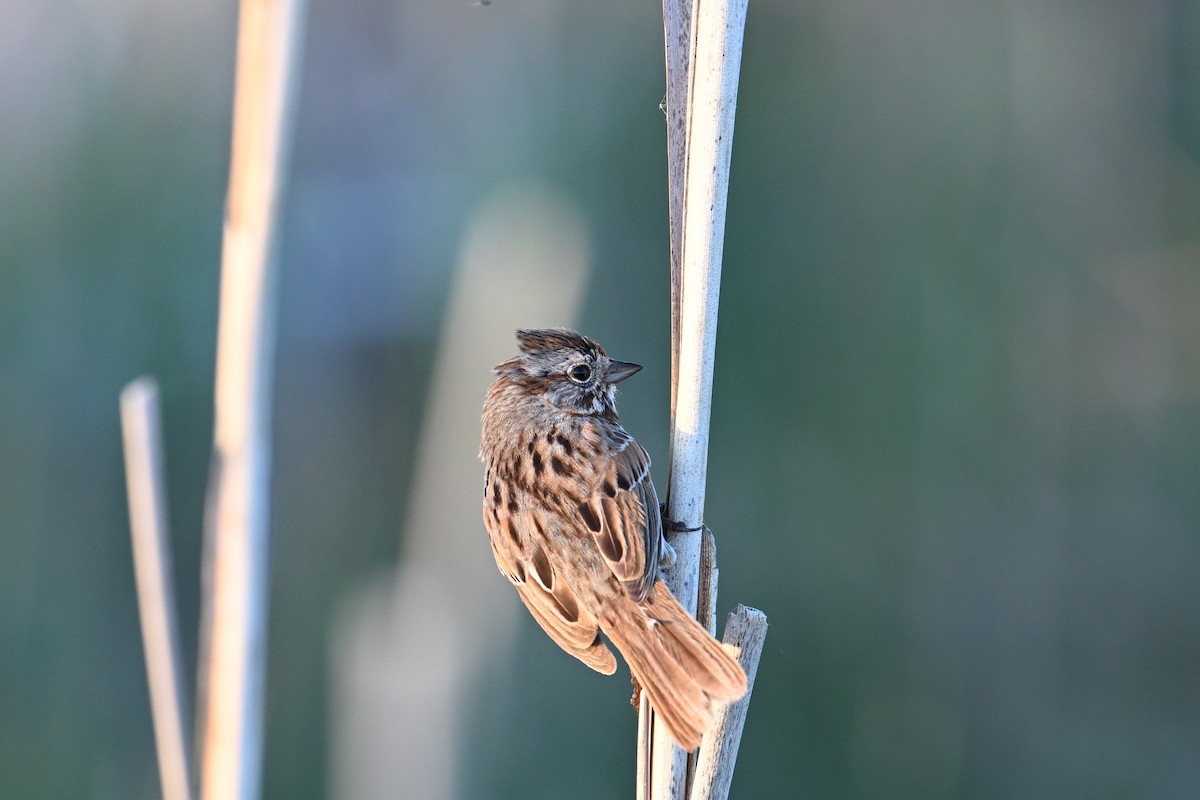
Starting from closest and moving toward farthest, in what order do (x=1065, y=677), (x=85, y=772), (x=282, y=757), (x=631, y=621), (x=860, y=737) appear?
(x=631, y=621) → (x=85, y=772) → (x=282, y=757) → (x=860, y=737) → (x=1065, y=677)

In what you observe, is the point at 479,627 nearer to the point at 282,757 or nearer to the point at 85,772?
the point at 282,757

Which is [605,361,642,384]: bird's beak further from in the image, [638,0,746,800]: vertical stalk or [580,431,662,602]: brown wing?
[638,0,746,800]: vertical stalk

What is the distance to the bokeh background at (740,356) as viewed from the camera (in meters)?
2.55

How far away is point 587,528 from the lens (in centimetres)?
139

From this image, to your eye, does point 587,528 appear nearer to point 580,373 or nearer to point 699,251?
point 580,373

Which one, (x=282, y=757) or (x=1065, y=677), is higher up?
(x=1065, y=677)

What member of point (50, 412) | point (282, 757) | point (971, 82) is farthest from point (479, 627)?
Result: point (971, 82)

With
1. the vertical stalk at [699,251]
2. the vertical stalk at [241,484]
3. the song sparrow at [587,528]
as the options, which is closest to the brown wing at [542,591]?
the song sparrow at [587,528]

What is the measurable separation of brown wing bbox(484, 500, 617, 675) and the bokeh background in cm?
89

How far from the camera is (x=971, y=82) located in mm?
3008

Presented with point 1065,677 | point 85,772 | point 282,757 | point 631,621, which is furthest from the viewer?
point 1065,677

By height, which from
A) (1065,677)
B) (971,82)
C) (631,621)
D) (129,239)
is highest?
(971,82)

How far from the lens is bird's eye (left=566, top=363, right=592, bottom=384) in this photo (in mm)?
1513

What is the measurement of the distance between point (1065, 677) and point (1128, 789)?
1.06ft
